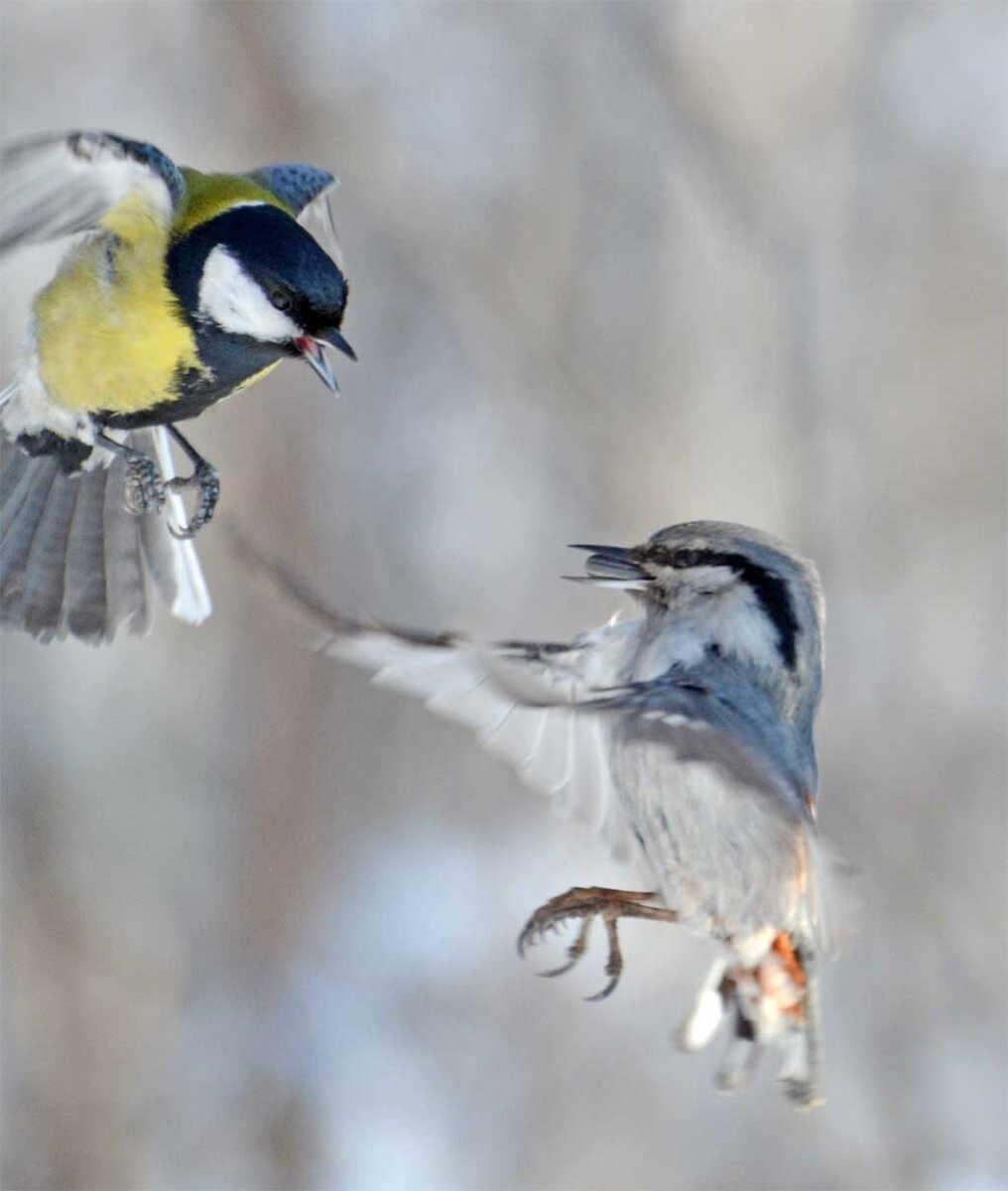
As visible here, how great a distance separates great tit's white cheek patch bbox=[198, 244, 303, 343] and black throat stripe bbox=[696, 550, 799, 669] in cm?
61

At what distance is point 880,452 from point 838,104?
102 cm

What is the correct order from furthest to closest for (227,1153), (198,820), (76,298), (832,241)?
1. (832,241)
2. (198,820)
3. (227,1153)
4. (76,298)

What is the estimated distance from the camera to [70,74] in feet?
13.3

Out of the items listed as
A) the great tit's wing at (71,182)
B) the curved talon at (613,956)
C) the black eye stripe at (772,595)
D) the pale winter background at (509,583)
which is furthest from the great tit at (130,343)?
the pale winter background at (509,583)

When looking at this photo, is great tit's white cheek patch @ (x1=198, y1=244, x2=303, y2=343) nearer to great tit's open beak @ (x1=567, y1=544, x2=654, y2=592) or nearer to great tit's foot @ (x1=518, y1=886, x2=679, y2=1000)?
great tit's open beak @ (x1=567, y1=544, x2=654, y2=592)

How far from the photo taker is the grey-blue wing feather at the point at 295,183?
230 centimetres

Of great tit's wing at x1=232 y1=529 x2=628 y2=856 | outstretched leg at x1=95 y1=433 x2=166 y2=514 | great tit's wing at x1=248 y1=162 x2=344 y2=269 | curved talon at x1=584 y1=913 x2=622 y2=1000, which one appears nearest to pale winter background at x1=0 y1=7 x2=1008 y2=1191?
great tit's wing at x1=248 y1=162 x2=344 y2=269

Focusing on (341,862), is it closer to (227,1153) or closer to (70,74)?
(227,1153)

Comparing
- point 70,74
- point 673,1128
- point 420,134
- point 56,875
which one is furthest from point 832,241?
point 56,875

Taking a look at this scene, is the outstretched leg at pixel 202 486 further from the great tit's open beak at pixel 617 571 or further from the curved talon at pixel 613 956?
the curved talon at pixel 613 956

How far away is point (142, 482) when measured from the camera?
Result: 6.95 ft

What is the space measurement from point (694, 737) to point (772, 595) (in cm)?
28

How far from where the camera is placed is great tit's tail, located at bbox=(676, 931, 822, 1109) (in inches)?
73.5

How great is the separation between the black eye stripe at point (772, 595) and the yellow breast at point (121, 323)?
0.76m
